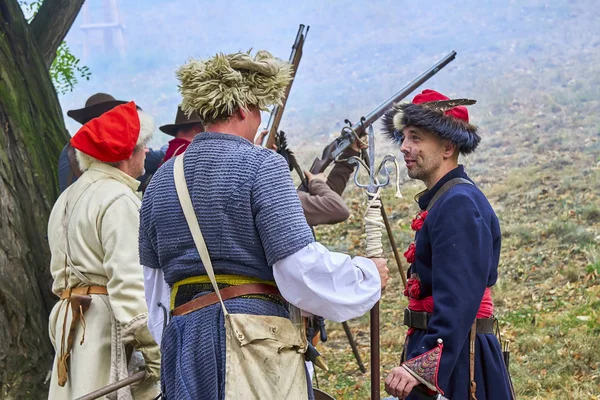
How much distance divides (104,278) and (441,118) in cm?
180

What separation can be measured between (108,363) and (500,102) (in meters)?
6.60

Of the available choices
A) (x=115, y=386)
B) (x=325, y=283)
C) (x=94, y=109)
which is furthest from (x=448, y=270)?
(x=94, y=109)

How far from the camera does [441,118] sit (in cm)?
299

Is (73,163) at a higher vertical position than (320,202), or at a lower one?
higher

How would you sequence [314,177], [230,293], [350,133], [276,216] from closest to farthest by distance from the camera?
[276,216] < [230,293] < [314,177] < [350,133]

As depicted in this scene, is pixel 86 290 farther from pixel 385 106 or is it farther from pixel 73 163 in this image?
pixel 385 106

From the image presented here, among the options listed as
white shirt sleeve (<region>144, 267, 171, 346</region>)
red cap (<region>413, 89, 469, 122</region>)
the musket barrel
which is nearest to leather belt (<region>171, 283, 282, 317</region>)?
white shirt sleeve (<region>144, 267, 171, 346</region>)

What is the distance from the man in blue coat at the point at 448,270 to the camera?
2674mm

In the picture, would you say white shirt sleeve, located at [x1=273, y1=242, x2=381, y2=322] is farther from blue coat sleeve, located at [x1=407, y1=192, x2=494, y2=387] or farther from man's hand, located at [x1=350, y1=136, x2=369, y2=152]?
man's hand, located at [x1=350, y1=136, x2=369, y2=152]

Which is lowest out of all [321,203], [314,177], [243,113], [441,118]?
[321,203]

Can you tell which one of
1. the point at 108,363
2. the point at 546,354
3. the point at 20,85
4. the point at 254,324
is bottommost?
the point at 546,354

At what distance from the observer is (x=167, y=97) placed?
37.5ft

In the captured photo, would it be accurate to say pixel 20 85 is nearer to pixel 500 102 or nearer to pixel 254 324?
pixel 254 324

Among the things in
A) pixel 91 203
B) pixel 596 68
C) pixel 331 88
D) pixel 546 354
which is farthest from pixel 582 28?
pixel 91 203
